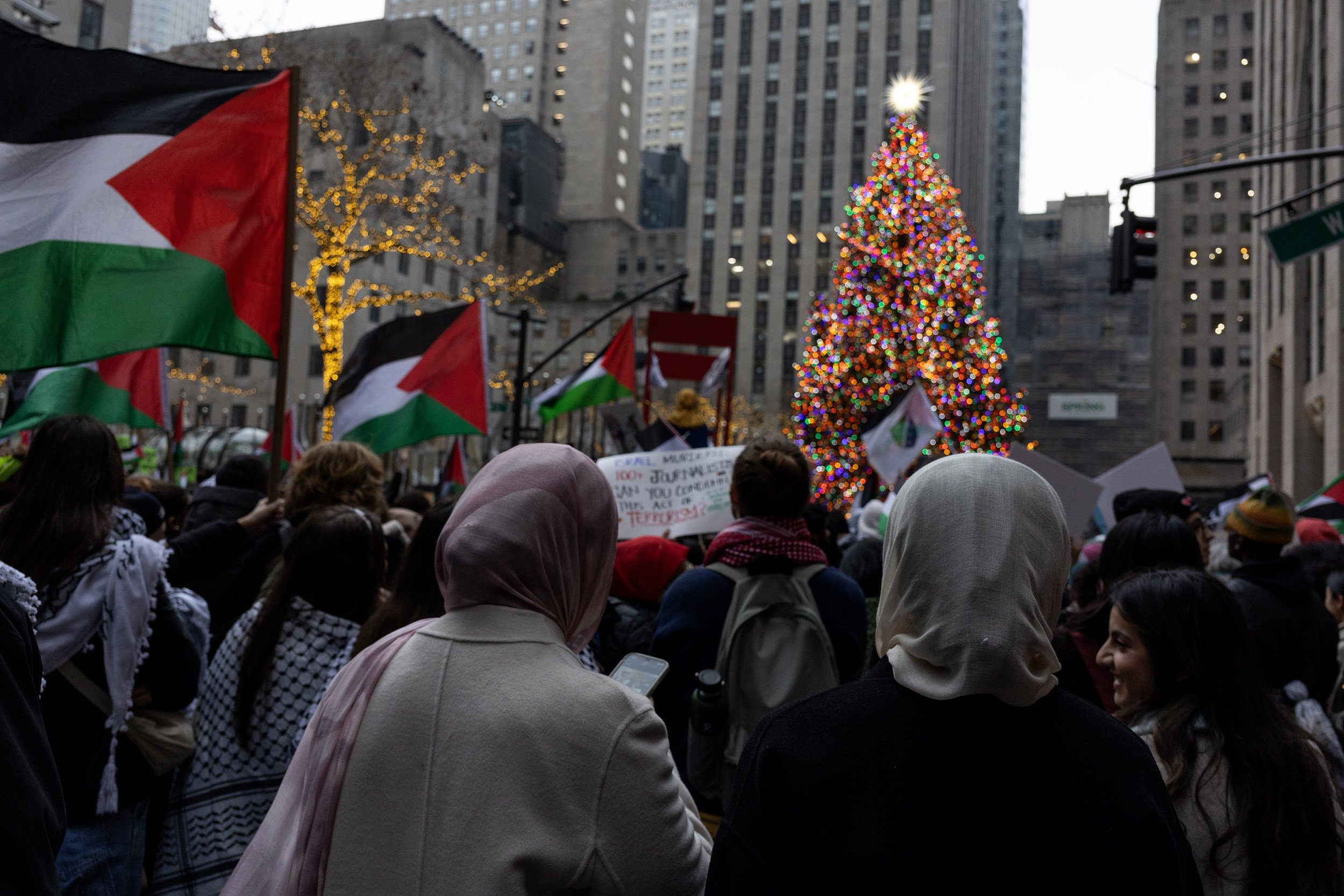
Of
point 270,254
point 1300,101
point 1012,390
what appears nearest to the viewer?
point 270,254

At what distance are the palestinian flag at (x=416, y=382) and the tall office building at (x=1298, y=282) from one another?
17.9m

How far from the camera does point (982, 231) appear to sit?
9731 cm

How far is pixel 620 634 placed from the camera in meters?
4.90

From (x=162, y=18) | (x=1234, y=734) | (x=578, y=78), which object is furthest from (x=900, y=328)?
(x=162, y=18)

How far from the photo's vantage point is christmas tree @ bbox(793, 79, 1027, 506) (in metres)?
35.4

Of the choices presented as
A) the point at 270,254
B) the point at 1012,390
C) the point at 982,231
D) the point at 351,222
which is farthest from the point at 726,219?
the point at 270,254

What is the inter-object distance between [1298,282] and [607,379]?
25848 millimetres

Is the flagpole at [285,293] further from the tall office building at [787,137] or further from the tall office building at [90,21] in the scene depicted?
the tall office building at [787,137]

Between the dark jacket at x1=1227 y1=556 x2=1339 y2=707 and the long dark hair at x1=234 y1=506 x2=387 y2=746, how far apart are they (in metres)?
3.09

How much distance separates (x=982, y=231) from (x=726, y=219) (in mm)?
21295

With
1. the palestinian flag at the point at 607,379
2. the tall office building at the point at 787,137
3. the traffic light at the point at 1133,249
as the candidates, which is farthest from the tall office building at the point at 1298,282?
the tall office building at the point at 787,137

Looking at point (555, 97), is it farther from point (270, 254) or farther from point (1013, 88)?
point (270, 254)

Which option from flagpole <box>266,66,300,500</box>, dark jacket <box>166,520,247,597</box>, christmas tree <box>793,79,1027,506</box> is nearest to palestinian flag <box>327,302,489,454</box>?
flagpole <box>266,66,300,500</box>

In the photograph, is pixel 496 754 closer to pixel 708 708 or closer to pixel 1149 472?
pixel 708 708
